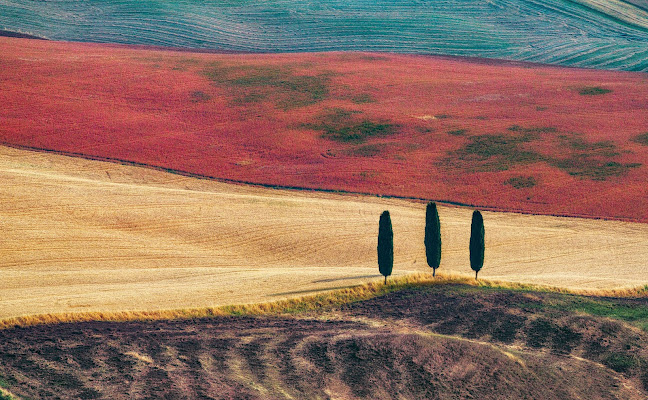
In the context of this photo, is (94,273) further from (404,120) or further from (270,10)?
(270,10)

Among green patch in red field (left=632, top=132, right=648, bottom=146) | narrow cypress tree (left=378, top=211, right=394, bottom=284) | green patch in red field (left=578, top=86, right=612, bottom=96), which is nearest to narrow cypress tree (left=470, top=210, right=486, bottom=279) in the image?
narrow cypress tree (left=378, top=211, right=394, bottom=284)

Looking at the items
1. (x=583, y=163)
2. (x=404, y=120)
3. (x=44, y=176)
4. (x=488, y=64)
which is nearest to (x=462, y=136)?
(x=404, y=120)

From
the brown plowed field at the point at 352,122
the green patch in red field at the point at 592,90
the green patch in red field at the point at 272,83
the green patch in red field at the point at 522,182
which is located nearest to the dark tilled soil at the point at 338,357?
the brown plowed field at the point at 352,122

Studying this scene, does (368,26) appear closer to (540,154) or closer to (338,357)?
(540,154)

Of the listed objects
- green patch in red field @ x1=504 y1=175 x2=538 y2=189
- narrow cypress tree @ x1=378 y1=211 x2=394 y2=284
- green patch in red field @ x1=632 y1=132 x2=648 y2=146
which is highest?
narrow cypress tree @ x1=378 y1=211 x2=394 y2=284

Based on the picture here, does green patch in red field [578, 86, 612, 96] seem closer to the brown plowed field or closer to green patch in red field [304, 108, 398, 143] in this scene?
the brown plowed field

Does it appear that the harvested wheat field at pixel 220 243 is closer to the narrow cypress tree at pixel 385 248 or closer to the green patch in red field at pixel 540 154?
the narrow cypress tree at pixel 385 248

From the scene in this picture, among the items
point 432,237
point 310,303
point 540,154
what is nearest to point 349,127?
point 540,154
